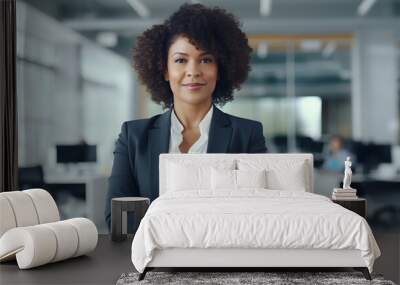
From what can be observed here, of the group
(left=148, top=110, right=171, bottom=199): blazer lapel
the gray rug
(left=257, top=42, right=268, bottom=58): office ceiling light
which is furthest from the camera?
(left=257, top=42, right=268, bottom=58): office ceiling light

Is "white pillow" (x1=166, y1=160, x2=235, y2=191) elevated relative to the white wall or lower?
lower

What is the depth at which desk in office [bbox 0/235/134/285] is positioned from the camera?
571cm

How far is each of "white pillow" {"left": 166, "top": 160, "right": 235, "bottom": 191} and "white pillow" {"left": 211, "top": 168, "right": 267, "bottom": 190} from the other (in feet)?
0.35

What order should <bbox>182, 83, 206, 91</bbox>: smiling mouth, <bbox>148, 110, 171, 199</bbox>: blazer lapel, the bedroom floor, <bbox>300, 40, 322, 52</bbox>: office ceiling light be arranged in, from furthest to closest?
<bbox>300, 40, 322, 52</bbox>: office ceiling light, <bbox>182, 83, 206, 91</bbox>: smiling mouth, <bbox>148, 110, 171, 199</bbox>: blazer lapel, the bedroom floor

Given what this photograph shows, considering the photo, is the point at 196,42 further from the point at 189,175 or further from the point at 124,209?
the point at 124,209

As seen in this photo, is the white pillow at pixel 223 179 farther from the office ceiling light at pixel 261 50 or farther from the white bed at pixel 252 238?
the office ceiling light at pixel 261 50

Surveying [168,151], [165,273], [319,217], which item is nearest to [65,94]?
[168,151]

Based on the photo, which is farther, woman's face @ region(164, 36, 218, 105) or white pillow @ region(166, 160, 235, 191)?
woman's face @ region(164, 36, 218, 105)

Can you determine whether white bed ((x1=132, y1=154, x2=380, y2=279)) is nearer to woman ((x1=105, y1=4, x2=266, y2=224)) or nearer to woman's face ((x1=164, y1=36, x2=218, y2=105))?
woman ((x1=105, y1=4, x2=266, y2=224))

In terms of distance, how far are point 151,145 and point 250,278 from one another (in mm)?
3091

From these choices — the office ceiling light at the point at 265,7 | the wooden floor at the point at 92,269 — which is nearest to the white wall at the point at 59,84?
the office ceiling light at the point at 265,7

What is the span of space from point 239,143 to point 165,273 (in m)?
2.75

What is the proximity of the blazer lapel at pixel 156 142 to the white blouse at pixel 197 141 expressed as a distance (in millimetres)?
49

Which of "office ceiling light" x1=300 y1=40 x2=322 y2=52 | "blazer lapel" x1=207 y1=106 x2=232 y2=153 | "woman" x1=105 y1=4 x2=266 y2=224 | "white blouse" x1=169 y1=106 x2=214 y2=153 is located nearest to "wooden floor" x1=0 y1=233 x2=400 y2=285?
"woman" x1=105 y1=4 x2=266 y2=224
